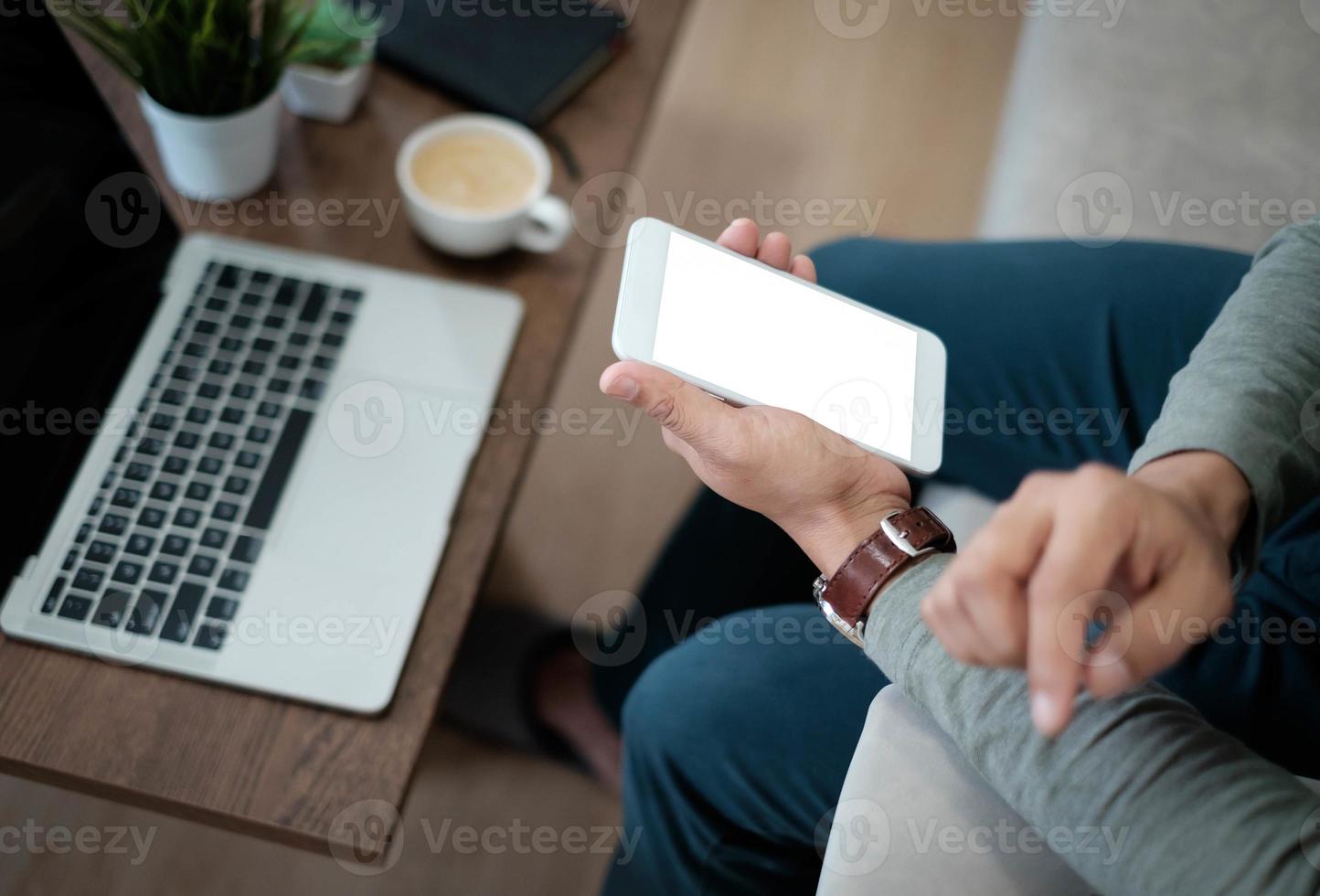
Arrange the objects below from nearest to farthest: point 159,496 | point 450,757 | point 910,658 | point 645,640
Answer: point 910,658, point 159,496, point 645,640, point 450,757

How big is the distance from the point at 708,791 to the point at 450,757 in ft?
1.53

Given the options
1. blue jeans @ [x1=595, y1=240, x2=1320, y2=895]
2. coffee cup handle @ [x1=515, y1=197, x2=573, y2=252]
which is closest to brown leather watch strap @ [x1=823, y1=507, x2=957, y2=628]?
blue jeans @ [x1=595, y1=240, x2=1320, y2=895]

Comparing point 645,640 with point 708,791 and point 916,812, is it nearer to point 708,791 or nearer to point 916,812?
point 708,791

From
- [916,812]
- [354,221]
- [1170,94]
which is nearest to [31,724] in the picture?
[354,221]

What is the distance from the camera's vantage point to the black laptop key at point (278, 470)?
0.67 meters

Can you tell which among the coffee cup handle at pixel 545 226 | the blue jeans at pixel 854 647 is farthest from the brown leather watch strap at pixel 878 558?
the coffee cup handle at pixel 545 226

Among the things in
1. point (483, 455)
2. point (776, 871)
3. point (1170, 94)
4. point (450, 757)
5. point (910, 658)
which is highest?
point (1170, 94)

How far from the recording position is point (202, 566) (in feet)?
2.14

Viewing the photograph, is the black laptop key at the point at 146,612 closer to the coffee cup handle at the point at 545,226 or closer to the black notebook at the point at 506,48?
the coffee cup handle at the point at 545,226

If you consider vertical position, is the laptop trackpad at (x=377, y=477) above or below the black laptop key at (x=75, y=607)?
above

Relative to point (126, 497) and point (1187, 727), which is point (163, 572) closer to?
point (126, 497)

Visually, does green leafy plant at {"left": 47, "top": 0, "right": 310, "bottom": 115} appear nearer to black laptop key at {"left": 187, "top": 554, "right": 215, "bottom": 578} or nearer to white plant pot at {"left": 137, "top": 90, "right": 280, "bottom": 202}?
white plant pot at {"left": 137, "top": 90, "right": 280, "bottom": 202}

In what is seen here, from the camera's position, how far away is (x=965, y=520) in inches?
32.2

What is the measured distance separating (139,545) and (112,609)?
43 millimetres
